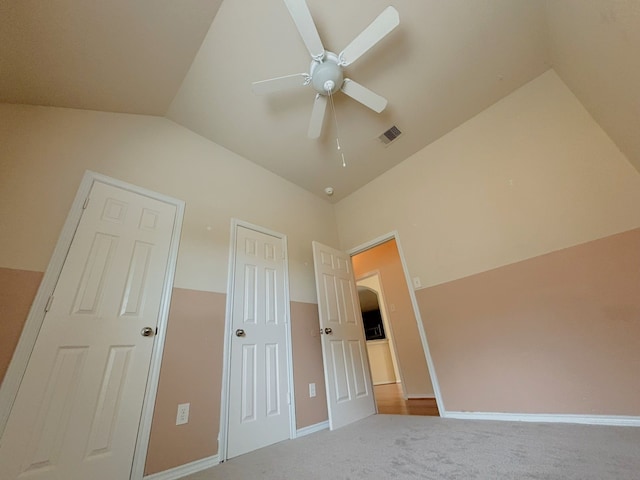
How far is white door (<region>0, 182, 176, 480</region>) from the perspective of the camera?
125 cm

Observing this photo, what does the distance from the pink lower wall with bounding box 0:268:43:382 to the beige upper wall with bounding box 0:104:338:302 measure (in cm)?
5

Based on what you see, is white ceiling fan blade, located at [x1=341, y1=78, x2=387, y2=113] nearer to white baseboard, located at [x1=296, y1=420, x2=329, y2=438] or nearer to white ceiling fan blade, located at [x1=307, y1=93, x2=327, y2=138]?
white ceiling fan blade, located at [x1=307, y1=93, x2=327, y2=138]

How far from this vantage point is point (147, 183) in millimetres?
2061

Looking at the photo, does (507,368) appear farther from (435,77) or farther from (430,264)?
(435,77)

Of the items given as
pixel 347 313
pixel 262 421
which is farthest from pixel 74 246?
pixel 347 313

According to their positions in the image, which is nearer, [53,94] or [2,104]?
[2,104]

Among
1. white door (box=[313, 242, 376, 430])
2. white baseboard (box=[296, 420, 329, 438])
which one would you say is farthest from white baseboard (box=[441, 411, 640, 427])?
white baseboard (box=[296, 420, 329, 438])

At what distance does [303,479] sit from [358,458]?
0.41m

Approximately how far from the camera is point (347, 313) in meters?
3.04

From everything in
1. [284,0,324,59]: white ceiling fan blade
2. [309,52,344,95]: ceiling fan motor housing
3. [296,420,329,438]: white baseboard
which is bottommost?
[296,420,329,438]: white baseboard

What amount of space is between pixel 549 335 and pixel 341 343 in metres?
1.84

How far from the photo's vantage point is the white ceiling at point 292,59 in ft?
4.83

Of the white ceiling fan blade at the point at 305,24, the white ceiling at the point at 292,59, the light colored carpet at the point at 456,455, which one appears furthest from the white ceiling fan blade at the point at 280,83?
the light colored carpet at the point at 456,455

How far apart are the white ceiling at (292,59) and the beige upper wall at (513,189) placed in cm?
14
